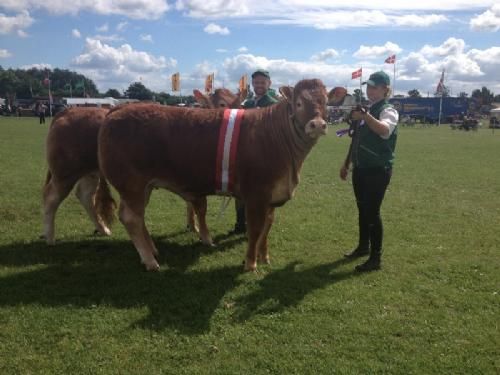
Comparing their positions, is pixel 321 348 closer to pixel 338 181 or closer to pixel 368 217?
pixel 368 217

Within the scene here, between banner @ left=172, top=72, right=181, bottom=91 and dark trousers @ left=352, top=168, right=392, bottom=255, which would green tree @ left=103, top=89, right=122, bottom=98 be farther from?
dark trousers @ left=352, top=168, right=392, bottom=255

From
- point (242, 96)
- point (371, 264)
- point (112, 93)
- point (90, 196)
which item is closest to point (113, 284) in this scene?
point (90, 196)

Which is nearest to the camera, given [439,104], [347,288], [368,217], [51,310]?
[51,310]

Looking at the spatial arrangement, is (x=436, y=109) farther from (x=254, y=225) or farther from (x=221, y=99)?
(x=254, y=225)

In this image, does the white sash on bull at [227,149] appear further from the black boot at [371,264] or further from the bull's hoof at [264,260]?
the black boot at [371,264]

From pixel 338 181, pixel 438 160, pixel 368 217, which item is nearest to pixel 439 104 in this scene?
pixel 438 160

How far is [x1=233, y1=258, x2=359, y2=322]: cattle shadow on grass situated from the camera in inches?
189

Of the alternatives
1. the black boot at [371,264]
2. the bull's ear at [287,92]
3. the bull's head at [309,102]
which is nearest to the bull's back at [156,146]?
the bull's ear at [287,92]

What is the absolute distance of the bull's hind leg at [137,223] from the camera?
5.66 meters

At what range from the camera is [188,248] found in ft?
22.2

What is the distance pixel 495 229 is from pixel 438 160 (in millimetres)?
10797

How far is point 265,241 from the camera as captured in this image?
240 inches

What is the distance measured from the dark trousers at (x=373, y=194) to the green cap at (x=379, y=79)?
1.03 meters

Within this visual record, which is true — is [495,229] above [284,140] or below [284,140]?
below
